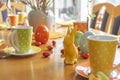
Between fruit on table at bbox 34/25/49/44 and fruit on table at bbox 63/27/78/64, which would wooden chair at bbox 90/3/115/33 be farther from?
fruit on table at bbox 63/27/78/64

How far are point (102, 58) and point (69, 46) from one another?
0.21m

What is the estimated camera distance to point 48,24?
149cm

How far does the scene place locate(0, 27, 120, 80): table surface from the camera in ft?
2.57

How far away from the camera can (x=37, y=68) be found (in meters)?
0.87

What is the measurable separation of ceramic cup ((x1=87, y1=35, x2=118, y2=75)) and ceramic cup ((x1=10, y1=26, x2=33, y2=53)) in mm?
364

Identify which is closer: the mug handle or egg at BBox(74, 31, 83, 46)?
the mug handle

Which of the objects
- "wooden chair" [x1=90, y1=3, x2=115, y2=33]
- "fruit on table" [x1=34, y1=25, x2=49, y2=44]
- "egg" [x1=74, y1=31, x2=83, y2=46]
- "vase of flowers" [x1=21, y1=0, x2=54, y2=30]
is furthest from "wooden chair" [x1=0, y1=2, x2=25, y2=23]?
"egg" [x1=74, y1=31, x2=83, y2=46]

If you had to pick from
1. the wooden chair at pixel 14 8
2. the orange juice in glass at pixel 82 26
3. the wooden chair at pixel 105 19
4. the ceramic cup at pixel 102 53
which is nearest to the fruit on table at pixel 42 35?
the orange juice in glass at pixel 82 26

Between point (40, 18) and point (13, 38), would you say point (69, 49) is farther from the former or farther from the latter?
point (40, 18)

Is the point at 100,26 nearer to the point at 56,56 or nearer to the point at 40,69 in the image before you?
the point at 56,56

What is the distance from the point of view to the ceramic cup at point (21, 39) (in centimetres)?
99

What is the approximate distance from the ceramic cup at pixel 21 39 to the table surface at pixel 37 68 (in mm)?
41

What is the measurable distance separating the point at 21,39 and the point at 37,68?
0.19 metres

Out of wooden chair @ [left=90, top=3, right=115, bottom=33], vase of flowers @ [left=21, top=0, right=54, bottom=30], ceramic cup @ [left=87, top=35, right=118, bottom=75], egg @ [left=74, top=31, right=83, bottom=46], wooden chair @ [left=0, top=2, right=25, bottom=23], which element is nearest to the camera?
ceramic cup @ [left=87, top=35, right=118, bottom=75]
